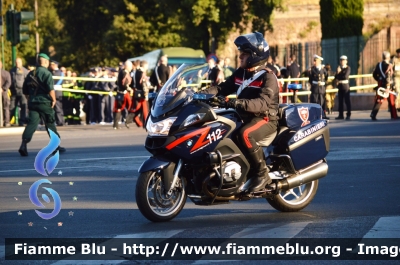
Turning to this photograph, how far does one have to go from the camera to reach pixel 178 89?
963 cm

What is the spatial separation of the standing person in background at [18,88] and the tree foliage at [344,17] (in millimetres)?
14319

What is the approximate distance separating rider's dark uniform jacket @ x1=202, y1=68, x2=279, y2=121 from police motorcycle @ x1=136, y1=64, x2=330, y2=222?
A: 0.64 feet

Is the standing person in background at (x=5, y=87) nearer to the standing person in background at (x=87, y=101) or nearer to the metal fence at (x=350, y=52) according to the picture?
the standing person in background at (x=87, y=101)

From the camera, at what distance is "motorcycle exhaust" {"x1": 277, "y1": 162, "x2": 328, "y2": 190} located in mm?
9797

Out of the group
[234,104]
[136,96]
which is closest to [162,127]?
[234,104]

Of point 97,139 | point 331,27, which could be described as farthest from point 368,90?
point 97,139

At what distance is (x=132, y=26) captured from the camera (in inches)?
2248

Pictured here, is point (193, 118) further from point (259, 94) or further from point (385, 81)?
point (385, 81)

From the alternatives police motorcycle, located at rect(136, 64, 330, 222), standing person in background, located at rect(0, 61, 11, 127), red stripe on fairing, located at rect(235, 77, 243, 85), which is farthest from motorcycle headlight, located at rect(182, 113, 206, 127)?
standing person in background, located at rect(0, 61, 11, 127)

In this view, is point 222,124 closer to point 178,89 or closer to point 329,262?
point 178,89

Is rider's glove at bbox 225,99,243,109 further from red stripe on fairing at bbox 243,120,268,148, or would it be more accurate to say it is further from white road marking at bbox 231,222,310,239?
white road marking at bbox 231,222,310,239

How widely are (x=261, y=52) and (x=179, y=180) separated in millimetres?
1525

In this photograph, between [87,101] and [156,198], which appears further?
[87,101]

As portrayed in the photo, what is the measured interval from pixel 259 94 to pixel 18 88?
20.3 m
